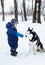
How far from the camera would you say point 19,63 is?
861cm

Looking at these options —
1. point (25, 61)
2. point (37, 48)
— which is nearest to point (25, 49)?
point (37, 48)

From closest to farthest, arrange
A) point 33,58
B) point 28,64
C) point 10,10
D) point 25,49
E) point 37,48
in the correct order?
point 28,64, point 33,58, point 37,48, point 25,49, point 10,10

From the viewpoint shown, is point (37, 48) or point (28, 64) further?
point (37, 48)

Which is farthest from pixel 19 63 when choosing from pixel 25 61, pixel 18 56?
pixel 18 56

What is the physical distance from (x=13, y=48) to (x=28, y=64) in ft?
4.79

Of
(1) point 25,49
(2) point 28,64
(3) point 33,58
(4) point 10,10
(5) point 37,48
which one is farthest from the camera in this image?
(4) point 10,10

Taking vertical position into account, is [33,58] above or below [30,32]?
below

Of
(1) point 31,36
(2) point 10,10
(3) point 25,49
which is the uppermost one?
(1) point 31,36

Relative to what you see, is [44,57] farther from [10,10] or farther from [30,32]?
[10,10]

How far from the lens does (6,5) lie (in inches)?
3174

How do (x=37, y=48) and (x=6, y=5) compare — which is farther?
(x=6, y=5)

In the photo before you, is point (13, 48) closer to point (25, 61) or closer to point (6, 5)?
point (25, 61)

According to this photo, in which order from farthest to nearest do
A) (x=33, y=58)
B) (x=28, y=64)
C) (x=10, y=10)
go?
(x=10, y=10), (x=33, y=58), (x=28, y=64)

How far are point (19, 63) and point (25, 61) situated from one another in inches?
10.9
